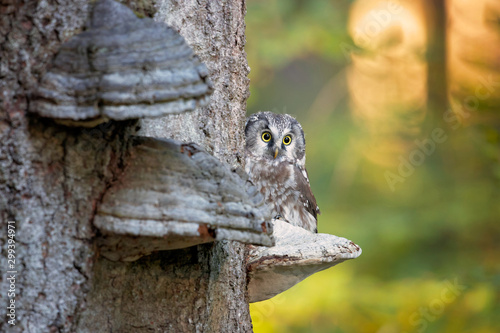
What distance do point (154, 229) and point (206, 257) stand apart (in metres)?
0.49

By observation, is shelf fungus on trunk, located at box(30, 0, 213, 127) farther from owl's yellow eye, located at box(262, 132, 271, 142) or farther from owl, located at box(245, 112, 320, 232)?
owl's yellow eye, located at box(262, 132, 271, 142)

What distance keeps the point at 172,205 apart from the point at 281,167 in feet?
9.37

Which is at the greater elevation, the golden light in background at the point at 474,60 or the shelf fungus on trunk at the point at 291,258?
the golden light in background at the point at 474,60

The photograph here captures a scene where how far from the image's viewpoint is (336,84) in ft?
20.8

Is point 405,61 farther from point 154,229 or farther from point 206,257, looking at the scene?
point 154,229

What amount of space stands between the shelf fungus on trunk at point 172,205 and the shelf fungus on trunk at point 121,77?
0.17 meters

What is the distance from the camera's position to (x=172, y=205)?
1.08m

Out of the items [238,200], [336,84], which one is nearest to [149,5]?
[238,200]

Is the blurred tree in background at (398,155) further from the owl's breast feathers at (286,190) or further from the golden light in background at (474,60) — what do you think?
the owl's breast feathers at (286,190)

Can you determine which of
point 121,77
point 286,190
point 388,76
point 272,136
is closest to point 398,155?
point 388,76

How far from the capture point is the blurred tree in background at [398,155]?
4121 mm

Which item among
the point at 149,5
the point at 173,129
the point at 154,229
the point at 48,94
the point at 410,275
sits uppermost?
the point at 410,275

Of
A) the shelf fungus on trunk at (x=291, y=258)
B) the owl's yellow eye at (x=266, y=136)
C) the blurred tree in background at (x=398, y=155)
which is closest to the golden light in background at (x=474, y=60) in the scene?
the blurred tree in background at (x=398, y=155)

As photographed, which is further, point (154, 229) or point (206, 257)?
point (206, 257)
